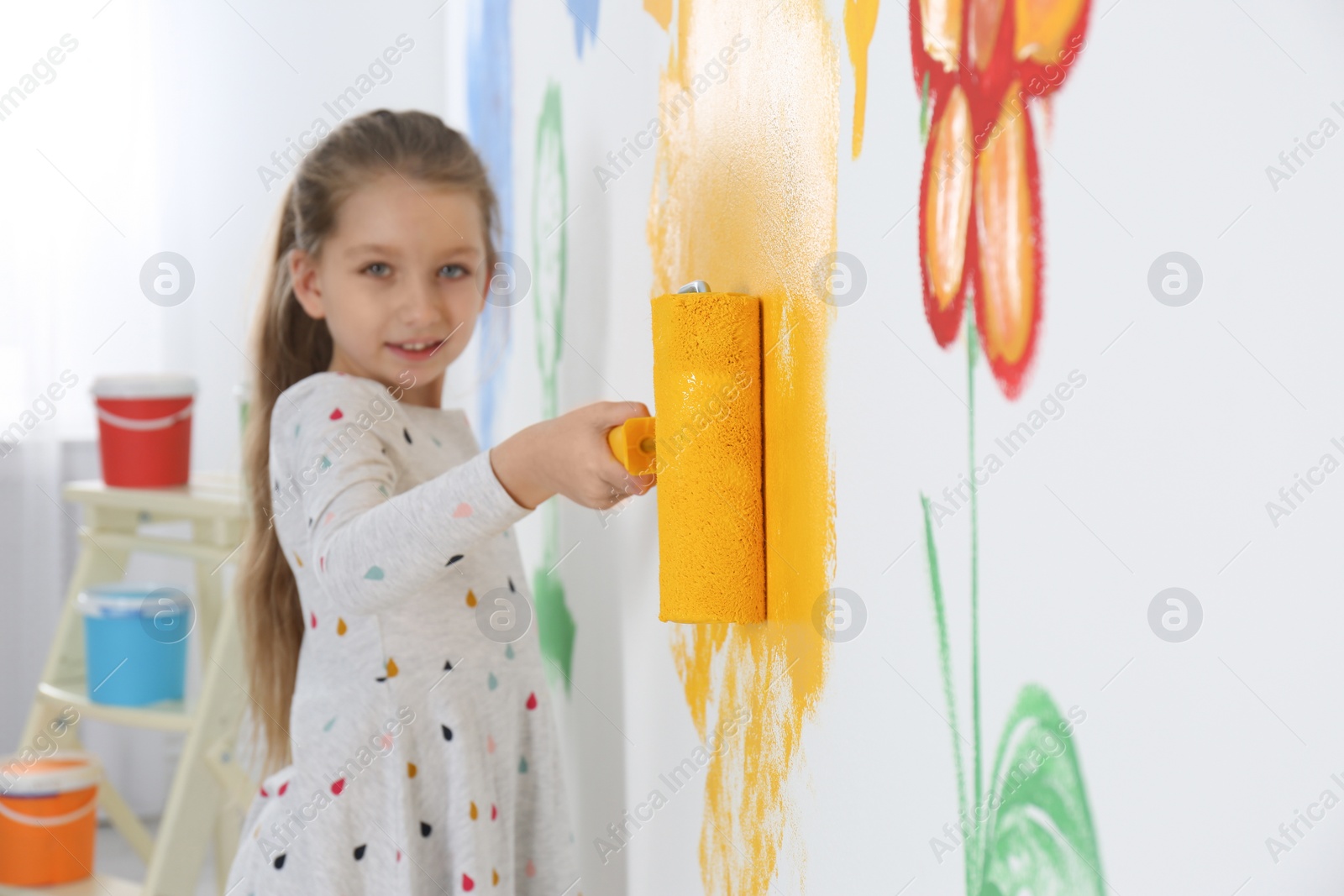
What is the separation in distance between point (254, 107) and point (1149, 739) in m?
2.08

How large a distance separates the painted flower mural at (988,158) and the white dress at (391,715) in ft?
1.49

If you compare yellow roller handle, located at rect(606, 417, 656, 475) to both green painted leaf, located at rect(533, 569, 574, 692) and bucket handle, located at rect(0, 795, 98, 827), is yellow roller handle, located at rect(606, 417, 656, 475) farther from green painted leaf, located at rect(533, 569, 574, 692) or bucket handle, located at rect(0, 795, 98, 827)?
bucket handle, located at rect(0, 795, 98, 827)

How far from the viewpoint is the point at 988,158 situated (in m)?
0.32

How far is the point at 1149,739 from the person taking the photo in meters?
0.26

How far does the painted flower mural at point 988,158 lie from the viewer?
0.30 meters

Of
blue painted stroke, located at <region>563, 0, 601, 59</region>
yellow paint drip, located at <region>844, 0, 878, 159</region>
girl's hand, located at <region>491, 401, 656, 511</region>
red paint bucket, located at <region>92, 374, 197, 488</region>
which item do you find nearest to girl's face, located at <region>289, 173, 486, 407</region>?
blue painted stroke, located at <region>563, 0, 601, 59</region>

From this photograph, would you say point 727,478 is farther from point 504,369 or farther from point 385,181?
point 504,369

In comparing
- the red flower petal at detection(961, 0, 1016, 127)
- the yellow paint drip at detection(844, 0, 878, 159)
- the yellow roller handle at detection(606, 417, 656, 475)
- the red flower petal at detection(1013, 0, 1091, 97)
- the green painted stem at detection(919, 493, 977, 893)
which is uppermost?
the yellow paint drip at detection(844, 0, 878, 159)

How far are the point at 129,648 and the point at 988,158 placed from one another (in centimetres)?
154

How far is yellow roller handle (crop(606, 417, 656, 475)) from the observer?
572 millimetres

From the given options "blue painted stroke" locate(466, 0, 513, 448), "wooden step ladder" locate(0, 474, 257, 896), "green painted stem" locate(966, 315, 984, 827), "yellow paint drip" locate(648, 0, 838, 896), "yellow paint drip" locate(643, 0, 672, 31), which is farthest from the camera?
"wooden step ladder" locate(0, 474, 257, 896)

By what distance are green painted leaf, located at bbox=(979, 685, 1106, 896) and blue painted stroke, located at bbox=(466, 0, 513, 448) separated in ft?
3.19

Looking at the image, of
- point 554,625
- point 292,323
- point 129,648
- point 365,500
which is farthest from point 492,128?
point 129,648

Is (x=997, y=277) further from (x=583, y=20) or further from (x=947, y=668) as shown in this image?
(x=583, y=20)
